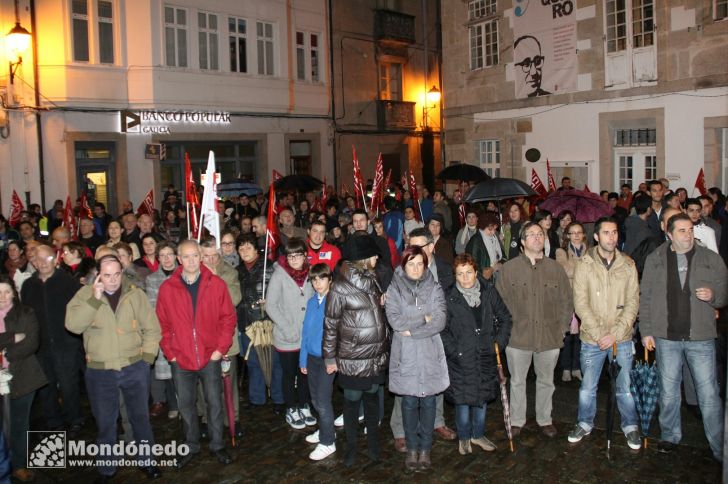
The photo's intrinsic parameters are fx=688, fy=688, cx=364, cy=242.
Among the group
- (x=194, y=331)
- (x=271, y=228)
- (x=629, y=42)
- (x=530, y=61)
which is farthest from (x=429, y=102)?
(x=194, y=331)

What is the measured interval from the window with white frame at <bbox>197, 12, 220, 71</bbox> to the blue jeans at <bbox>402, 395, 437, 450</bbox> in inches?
708

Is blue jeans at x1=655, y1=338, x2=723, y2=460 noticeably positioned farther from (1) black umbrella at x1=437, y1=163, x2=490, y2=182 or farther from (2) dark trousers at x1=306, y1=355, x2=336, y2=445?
(1) black umbrella at x1=437, y1=163, x2=490, y2=182

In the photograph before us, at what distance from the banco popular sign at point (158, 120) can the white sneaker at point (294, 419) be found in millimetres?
14739

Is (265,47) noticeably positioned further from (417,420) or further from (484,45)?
(417,420)

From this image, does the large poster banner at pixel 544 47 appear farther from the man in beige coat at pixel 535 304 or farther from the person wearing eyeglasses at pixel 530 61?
the man in beige coat at pixel 535 304

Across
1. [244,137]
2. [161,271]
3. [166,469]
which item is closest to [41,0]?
[244,137]

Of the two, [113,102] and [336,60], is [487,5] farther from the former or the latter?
[113,102]

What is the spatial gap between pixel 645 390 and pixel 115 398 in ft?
16.1

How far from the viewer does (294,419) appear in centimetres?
752

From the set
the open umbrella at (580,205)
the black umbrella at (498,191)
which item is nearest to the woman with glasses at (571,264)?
the open umbrella at (580,205)

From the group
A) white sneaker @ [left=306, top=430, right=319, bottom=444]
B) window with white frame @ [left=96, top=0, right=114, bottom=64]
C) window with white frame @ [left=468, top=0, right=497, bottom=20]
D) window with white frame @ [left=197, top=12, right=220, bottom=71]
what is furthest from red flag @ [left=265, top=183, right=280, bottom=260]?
window with white frame @ [left=468, top=0, right=497, bottom=20]

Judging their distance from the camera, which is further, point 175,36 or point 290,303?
point 175,36

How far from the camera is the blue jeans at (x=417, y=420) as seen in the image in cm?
636

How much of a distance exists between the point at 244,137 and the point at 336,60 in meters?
5.77
